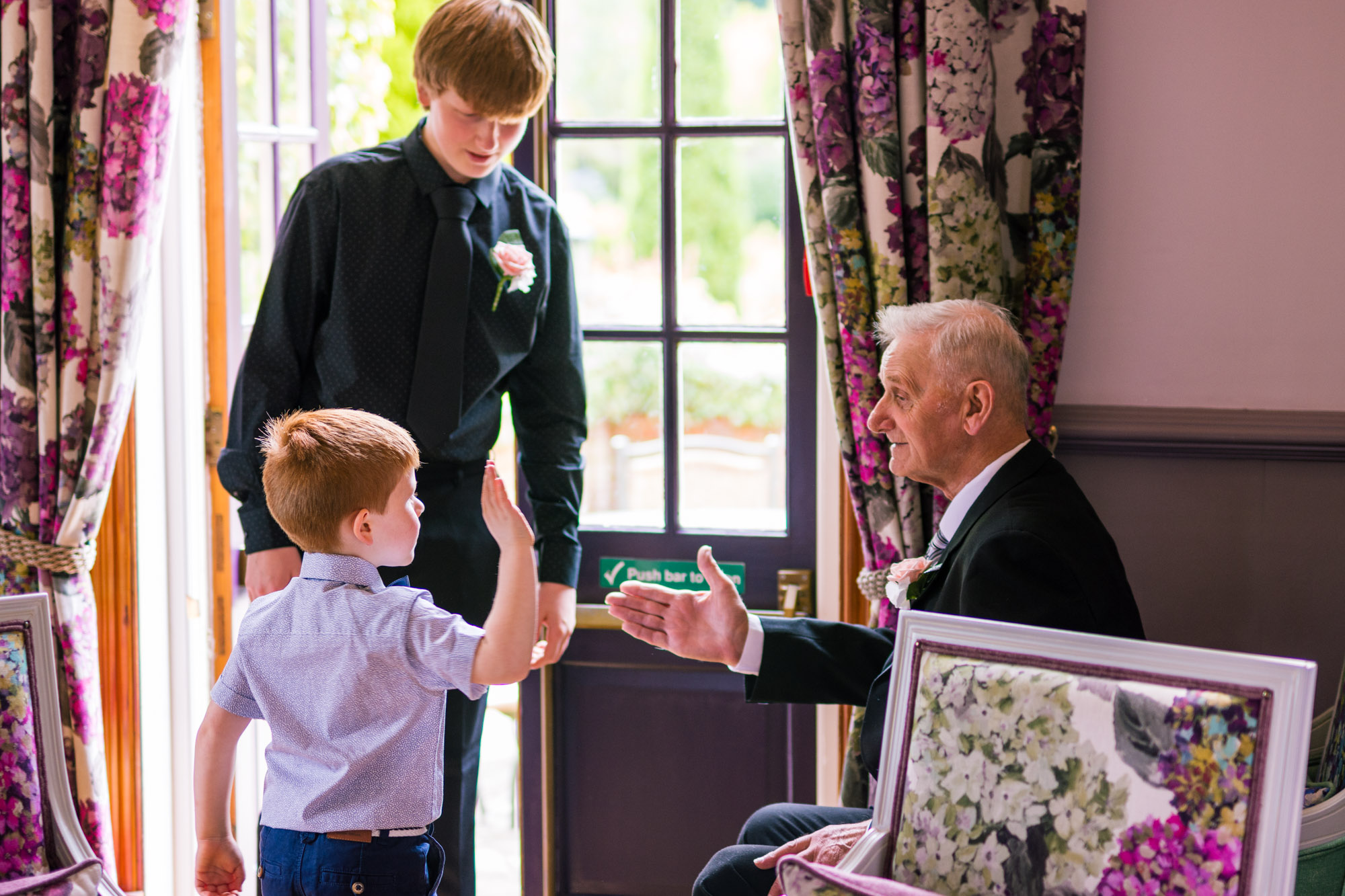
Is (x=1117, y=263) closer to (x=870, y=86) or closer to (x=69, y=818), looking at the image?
(x=870, y=86)

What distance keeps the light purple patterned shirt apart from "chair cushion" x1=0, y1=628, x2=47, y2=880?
0.31 metres

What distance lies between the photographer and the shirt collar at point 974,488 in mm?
1738

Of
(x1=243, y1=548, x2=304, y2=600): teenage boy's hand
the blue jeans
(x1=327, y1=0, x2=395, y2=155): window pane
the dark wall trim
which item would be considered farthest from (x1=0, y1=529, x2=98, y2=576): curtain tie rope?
(x1=327, y1=0, x2=395, y2=155): window pane

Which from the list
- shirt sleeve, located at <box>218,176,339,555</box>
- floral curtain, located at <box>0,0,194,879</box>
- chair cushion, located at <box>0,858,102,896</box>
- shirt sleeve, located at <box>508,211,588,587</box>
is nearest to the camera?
chair cushion, located at <box>0,858,102,896</box>

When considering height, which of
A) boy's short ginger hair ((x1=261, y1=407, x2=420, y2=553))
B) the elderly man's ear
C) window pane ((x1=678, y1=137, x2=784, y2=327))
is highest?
window pane ((x1=678, y1=137, x2=784, y2=327))

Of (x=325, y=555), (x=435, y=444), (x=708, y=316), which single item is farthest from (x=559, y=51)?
(x=325, y=555)

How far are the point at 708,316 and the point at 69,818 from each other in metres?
1.56

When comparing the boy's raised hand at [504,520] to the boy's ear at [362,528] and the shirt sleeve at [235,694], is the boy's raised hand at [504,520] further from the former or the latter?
the shirt sleeve at [235,694]

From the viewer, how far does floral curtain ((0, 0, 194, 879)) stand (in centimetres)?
236

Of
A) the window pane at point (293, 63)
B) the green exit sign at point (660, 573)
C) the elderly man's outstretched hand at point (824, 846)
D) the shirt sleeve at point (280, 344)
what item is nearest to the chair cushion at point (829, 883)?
the elderly man's outstretched hand at point (824, 846)

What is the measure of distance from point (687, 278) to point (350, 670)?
4.50ft

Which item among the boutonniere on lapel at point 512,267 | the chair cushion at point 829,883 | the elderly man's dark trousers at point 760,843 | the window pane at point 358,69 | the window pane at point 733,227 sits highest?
the window pane at point 358,69

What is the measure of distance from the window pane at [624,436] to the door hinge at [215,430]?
0.81 metres

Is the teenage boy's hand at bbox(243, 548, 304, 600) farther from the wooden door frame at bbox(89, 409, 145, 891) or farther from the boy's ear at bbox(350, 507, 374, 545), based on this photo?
the wooden door frame at bbox(89, 409, 145, 891)
